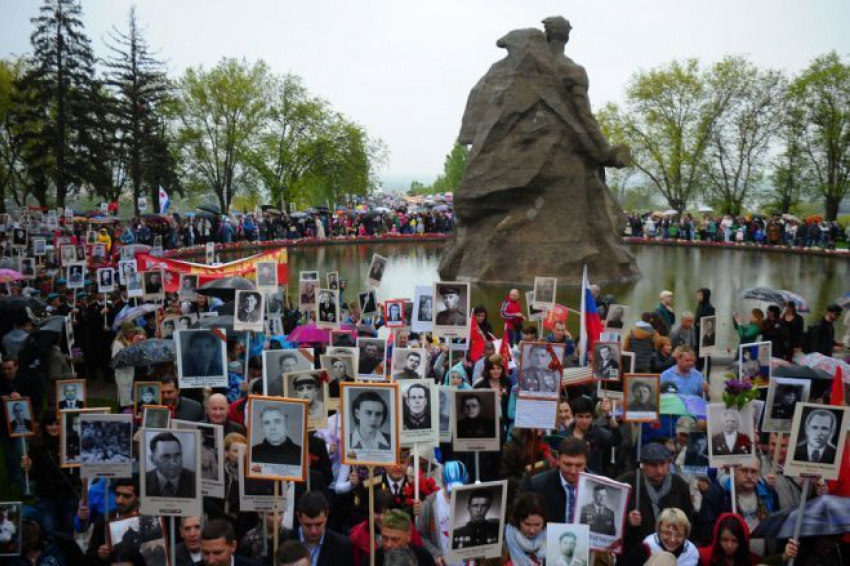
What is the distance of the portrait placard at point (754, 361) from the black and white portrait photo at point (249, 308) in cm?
621

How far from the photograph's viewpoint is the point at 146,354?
944cm

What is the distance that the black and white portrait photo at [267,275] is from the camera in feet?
42.1

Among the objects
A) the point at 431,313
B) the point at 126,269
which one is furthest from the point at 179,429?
the point at 126,269

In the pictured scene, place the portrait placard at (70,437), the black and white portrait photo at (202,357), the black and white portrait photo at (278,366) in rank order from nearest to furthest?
the portrait placard at (70,437)
the black and white portrait photo at (278,366)
the black and white portrait photo at (202,357)

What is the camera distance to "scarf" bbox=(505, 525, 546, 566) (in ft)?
17.5

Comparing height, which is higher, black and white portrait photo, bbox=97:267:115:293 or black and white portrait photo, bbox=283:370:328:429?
black and white portrait photo, bbox=97:267:115:293

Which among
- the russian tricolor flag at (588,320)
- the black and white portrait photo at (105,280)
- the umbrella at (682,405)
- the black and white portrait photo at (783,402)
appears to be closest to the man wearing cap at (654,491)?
the black and white portrait photo at (783,402)

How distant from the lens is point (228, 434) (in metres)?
6.74

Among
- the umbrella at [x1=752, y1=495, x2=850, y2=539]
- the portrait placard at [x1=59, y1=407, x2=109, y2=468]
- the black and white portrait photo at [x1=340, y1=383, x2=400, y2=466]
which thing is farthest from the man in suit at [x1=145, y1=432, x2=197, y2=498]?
the umbrella at [x1=752, y1=495, x2=850, y2=539]

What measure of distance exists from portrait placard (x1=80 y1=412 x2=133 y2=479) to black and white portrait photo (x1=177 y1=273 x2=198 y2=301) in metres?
7.96

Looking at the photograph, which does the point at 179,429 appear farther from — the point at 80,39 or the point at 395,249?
the point at 80,39

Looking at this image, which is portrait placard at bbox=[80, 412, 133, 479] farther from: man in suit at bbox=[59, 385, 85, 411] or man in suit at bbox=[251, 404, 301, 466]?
man in suit at bbox=[59, 385, 85, 411]

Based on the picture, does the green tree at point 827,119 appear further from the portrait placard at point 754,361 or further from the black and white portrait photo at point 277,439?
the black and white portrait photo at point 277,439

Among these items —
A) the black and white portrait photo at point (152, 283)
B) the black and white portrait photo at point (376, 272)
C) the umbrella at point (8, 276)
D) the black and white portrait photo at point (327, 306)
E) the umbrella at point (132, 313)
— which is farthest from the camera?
the umbrella at point (8, 276)
